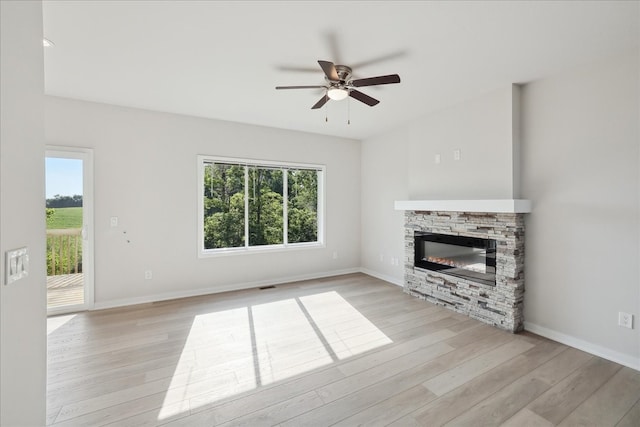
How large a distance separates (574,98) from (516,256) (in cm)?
164

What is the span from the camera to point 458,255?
12.1 ft

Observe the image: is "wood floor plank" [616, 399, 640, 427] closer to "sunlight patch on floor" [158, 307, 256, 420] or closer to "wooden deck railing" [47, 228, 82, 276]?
"sunlight patch on floor" [158, 307, 256, 420]

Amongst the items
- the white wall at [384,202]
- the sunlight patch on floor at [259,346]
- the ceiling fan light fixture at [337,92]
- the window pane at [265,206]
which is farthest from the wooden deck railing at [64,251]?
the white wall at [384,202]

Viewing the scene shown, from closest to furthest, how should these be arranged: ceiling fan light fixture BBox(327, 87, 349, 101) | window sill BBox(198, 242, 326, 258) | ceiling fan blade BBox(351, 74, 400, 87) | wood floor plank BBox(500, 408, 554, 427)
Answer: wood floor plank BBox(500, 408, 554, 427) → ceiling fan blade BBox(351, 74, 400, 87) → ceiling fan light fixture BBox(327, 87, 349, 101) → window sill BBox(198, 242, 326, 258)

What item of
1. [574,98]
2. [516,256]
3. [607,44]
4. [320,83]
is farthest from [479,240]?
[320,83]

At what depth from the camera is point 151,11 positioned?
1960 mm

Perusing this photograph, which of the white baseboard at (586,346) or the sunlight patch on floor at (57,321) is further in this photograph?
the sunlight patch on floor at (57,321)

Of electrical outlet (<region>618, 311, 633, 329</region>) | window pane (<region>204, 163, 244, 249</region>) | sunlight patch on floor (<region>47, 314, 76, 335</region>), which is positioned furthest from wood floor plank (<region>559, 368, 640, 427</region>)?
sunlight patch on floor (<region>47, 314, 76, 335</region>)

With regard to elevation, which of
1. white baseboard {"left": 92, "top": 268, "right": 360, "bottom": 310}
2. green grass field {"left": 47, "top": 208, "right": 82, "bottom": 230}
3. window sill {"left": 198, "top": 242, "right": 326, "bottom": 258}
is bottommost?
white baseboard {"left": 92, "top": 268, "right": 360, "bottom": 310}

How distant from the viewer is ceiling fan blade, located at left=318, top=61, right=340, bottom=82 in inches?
86.4

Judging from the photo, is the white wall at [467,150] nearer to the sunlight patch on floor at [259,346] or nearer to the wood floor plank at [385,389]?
the wood floor plank at [385,389]

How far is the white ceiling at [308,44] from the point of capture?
6.40 ft

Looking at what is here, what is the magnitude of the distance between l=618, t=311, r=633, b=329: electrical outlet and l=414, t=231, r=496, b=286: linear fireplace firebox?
100cm

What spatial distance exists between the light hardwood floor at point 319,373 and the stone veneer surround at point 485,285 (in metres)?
0.20
